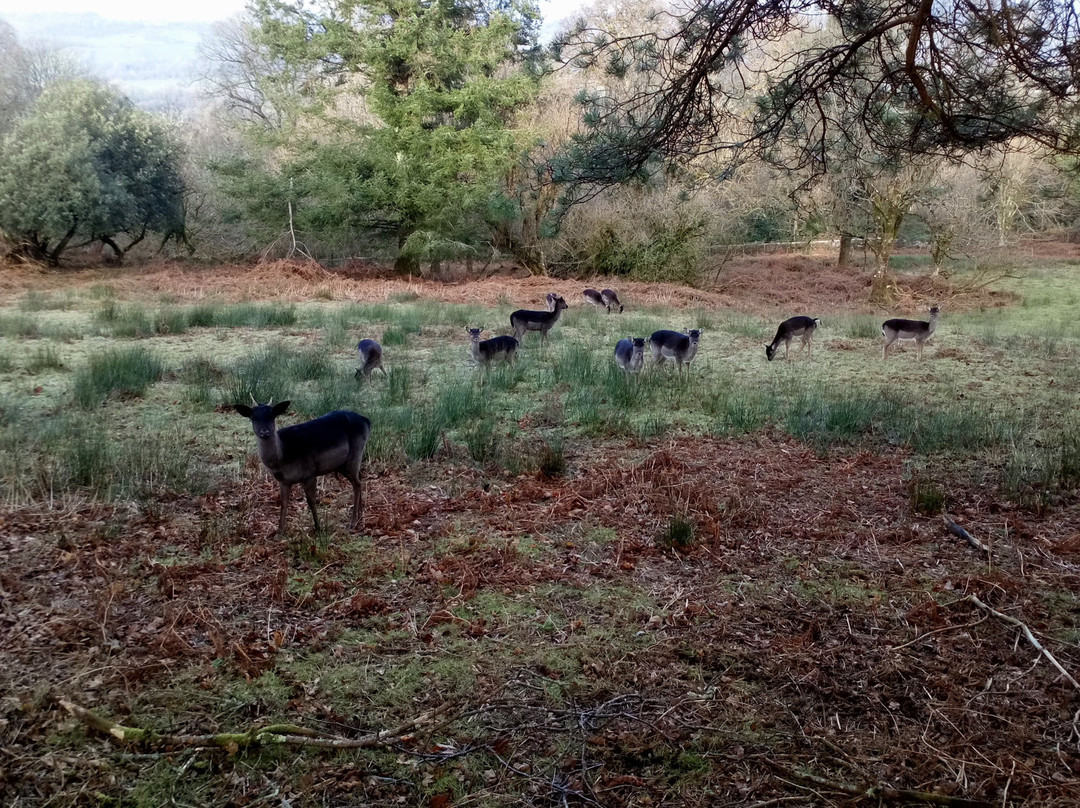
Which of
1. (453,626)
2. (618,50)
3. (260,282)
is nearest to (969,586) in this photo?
(453,626)

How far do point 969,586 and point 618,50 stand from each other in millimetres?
4343

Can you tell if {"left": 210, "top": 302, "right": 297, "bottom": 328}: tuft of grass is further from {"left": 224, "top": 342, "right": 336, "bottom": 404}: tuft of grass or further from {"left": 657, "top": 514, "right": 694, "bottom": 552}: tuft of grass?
{"left": 657, "top": 514, "right": 694, "bottom": 552}: tuft of grass

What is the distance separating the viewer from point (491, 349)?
9.45 m

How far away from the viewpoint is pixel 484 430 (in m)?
6.47

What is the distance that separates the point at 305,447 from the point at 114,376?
449 centimetres

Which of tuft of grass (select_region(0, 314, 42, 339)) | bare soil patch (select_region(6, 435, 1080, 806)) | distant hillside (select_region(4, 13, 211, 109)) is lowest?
bare soil patch (select_region(6, 435, 1080, 806))

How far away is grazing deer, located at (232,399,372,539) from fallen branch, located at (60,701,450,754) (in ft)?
5.56

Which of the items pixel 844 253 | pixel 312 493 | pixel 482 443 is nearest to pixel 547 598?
pixel 312 493

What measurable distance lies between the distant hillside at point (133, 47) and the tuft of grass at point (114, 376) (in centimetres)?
2016

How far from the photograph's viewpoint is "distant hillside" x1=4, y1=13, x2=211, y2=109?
105ft

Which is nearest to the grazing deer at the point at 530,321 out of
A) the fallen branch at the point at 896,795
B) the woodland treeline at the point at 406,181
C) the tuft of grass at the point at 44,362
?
the tuft of grass at the point at 44,362

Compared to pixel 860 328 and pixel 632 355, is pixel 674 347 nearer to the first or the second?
pixel 632 355

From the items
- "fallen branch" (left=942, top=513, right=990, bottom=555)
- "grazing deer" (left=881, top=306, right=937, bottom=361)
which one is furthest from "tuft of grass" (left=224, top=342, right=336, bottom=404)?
"grazing deer" (left=881, top=306, right=937, bottom=361)

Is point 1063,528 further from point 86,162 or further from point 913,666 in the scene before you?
point 86,162
